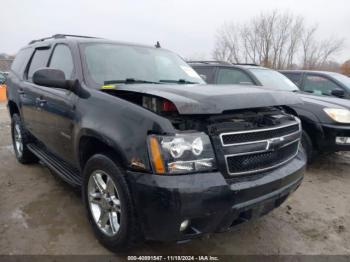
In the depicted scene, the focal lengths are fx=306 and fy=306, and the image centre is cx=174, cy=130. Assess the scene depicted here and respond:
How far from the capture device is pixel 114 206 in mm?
2479

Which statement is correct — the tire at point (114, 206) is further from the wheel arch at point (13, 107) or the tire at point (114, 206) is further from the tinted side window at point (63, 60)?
the wheel arch at point (13, 107)

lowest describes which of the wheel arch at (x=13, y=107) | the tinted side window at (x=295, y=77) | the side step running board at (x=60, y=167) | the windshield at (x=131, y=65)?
the side step running board at (x=60, y=167)

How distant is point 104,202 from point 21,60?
11.0 ft

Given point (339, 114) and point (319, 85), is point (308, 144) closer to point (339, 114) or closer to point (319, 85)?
point (339, 114)

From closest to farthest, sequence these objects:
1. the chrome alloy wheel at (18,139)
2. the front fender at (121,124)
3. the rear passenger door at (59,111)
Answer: the front fender at (121,124)
the rear passenger door at (59,111)
the chrome alloy wheel at (18,139)

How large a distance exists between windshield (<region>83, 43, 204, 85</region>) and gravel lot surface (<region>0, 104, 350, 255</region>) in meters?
1.48

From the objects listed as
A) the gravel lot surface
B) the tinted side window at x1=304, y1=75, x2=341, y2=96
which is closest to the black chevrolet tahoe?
the gravel lot surface

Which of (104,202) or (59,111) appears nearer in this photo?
(104,202)

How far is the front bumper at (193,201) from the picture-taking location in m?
1.97

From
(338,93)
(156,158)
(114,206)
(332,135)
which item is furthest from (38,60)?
(338,93)

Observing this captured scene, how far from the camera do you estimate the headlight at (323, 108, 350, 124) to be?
179 inches

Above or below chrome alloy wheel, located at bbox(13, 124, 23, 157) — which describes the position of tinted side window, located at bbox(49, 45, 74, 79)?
above

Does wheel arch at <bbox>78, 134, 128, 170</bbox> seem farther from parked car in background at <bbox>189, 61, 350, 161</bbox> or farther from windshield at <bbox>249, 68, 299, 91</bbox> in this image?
windshield at <bbox>249, 68, 299, 91</bbox>

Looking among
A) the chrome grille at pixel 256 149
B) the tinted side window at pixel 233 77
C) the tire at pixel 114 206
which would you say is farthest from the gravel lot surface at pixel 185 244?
the tinted side window at pixel 233 77
